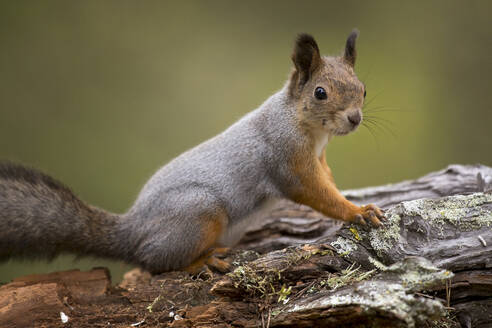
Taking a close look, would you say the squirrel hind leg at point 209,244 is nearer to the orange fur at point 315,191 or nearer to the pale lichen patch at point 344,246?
the orange fur at point 315,191

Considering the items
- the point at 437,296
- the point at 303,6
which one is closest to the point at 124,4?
the point at 303,6

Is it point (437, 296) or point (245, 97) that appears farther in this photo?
point (245, 97)

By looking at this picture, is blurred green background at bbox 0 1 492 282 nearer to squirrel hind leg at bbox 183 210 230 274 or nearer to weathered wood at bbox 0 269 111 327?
weathered wood at bbox 0 269 111 327

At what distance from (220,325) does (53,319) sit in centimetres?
88

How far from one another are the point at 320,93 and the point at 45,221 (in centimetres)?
179

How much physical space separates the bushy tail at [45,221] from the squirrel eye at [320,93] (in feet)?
4.84

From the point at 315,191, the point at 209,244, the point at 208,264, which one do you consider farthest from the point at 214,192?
the point at 315,191

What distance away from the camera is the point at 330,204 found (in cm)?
240

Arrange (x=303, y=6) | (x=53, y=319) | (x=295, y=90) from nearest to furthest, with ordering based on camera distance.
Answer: (x=53, y=319) < (x=295, y=90) < (x=303, y=6)

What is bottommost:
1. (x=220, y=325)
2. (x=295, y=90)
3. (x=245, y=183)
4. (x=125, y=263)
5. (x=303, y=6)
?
(x=220, y=325)

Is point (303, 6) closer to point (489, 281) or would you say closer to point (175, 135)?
point (175, 135)

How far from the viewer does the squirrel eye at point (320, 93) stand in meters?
2.34

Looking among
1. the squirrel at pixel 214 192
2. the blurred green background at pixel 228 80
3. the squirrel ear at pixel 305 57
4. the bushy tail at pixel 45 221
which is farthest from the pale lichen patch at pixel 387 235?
the blurred green background at pixel 228 80

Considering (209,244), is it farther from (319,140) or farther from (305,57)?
(305,57)
